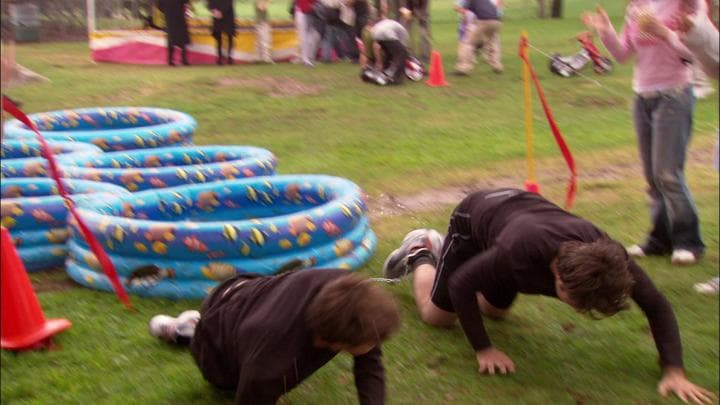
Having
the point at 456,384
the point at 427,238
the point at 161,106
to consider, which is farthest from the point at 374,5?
the point at 456,384

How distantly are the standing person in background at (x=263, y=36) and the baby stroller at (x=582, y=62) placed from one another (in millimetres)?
5002

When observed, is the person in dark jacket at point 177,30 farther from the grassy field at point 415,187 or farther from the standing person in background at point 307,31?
the standing person in background at point 307,31

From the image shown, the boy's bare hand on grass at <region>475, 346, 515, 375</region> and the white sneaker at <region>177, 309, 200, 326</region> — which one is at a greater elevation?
the white sneaker at <region>177, 309, 200, 326</region>

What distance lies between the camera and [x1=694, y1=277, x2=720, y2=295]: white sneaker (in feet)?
15.7

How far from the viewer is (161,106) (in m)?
11.1

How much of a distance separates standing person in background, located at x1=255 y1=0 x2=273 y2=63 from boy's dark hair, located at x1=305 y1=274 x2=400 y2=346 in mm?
Result: 13025

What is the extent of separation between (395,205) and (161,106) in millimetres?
5603

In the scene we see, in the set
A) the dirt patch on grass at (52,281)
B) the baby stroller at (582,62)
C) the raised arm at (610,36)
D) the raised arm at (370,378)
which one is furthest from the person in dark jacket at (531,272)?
the baby stroller at (582,62)

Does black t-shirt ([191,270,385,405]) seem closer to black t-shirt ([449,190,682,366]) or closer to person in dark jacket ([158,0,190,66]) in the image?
black t-shirt ([449,190,682,366])

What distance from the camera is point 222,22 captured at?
15031 millimetres

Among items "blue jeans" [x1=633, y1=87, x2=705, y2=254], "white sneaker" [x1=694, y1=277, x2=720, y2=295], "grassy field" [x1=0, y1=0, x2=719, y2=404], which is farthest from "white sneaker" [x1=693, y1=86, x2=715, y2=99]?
"white sneaker" [x1=694, y1=277, x2=720, y2=295]

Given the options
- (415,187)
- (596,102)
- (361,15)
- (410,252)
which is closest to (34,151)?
(415,187)

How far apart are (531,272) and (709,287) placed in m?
1.88

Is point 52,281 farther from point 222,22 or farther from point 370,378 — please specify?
point 222,22
